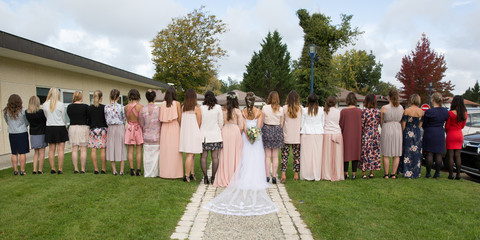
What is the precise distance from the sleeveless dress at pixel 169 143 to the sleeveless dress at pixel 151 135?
13cm

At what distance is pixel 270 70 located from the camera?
54.0m

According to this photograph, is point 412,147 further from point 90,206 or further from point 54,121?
point 54,121

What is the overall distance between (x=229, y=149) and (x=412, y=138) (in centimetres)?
416

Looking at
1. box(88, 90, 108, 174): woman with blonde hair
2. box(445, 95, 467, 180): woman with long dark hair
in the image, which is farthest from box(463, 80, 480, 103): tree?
box(88, 90, 108, 174): woman with blonde hair

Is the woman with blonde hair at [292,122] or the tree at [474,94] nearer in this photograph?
the woman with blonde hair at [292,122]

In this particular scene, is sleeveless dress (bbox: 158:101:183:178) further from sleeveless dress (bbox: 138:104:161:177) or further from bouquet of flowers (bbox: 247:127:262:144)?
bouquet of flowers (bbox: 247:127:262:144)

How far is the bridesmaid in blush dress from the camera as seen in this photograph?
6449 mm

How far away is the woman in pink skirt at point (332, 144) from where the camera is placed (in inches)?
265

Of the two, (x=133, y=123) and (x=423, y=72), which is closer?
(x=133, y=123)

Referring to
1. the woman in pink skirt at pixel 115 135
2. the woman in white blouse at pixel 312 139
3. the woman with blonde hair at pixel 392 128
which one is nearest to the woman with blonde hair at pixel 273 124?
the woman in white blouse at pixel 312 139

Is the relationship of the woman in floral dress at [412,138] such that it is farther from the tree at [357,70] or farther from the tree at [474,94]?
the tree at [474,94]

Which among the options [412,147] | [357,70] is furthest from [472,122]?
[357,70]

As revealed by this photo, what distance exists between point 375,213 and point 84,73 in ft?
45.3

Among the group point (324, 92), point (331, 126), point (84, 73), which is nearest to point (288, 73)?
point (324, 92)
